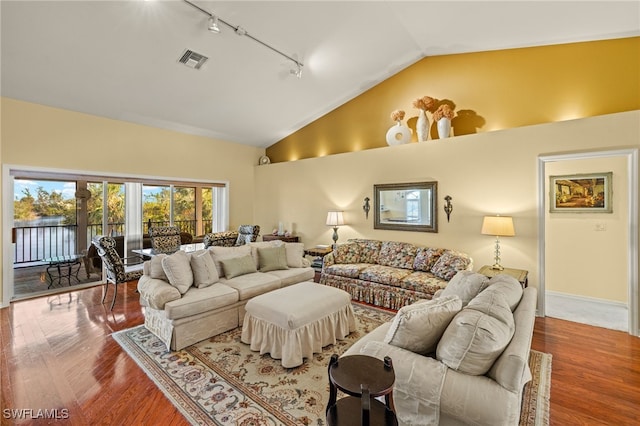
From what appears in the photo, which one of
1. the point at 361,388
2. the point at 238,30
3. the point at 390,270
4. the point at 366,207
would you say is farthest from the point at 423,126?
the point at 361,388

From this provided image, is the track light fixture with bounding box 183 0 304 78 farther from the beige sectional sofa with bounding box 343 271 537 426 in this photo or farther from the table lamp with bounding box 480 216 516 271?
the beige sectional sofa with bounding box 343 271 537 426

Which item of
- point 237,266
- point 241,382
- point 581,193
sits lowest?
point 241,382

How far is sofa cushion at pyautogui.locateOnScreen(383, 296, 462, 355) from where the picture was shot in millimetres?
1768

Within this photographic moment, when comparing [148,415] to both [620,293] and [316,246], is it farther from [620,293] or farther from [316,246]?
[620,293]

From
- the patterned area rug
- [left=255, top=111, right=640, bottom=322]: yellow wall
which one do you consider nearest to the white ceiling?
[left=255, top=111, right=640, bottom=322]: yellow wall

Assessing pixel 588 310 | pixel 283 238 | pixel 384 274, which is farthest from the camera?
pixel 283 238

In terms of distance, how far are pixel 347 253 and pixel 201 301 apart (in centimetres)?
268

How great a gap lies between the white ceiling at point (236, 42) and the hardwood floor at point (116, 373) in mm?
3300

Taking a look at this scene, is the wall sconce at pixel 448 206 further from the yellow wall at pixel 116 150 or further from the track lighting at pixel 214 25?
the yellow wall at pixel 116 150

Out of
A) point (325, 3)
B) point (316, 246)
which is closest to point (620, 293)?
point (316, 246)

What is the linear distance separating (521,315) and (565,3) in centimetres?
335

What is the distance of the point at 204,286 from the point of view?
3.50 m

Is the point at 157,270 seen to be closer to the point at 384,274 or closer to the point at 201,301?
the point at 201,301

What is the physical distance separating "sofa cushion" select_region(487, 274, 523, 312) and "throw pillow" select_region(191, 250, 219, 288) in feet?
9.85
